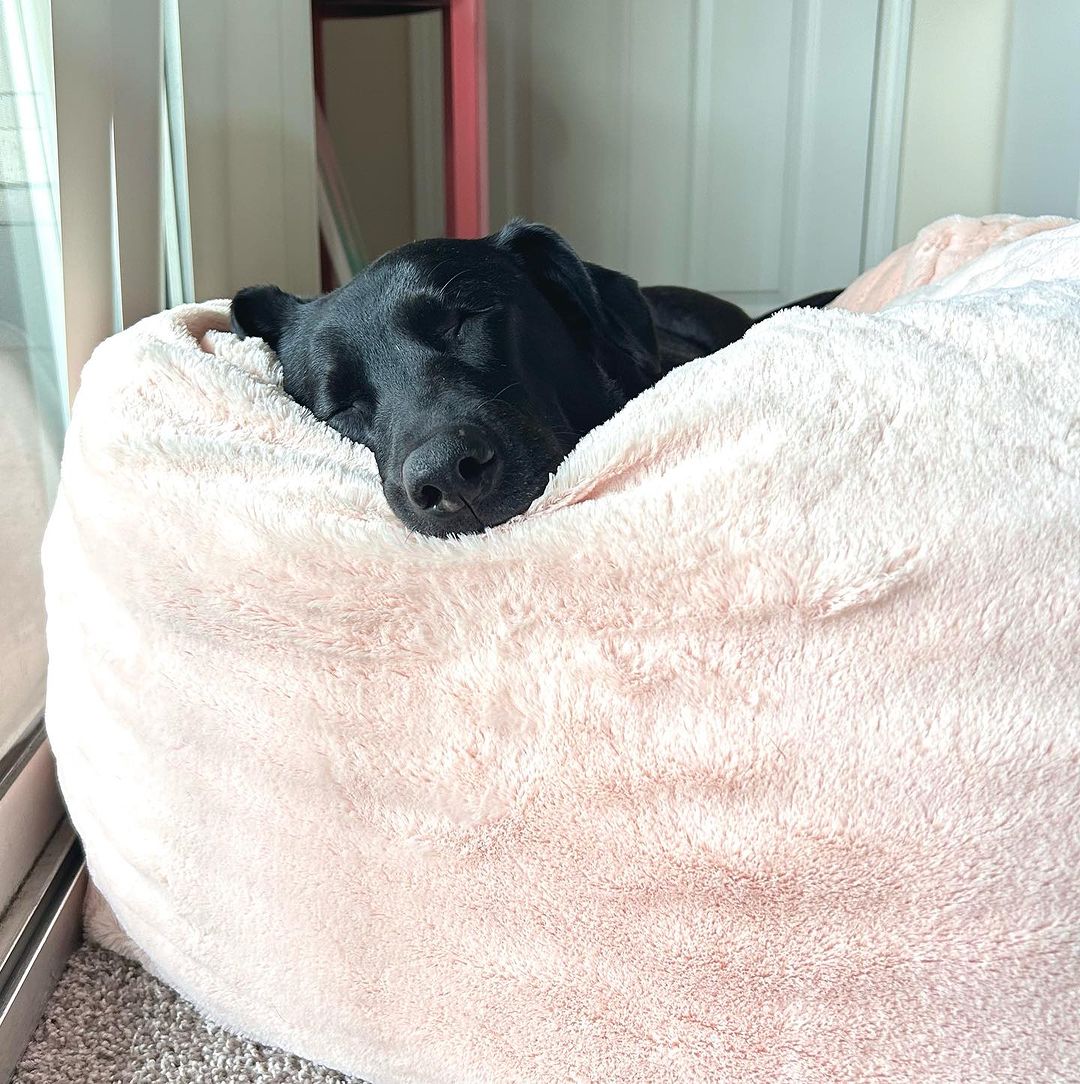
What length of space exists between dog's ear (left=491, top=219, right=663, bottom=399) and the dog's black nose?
45 cm

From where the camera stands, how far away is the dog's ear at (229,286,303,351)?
4.19 ft

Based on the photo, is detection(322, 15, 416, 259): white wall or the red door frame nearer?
the red door frame

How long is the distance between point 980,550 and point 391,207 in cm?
379

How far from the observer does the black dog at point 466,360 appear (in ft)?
2.91

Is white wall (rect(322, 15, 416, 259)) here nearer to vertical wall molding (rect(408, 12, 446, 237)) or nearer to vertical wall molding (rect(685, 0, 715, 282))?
vertical wall molding (rect(408, 12, 446, 237))

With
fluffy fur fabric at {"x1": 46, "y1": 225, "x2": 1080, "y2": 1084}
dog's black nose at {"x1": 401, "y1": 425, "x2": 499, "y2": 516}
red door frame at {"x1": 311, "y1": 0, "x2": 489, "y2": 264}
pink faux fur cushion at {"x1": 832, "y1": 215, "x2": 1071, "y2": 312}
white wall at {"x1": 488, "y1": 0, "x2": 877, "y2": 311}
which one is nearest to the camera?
fluffy fur fabric at {"x1": 46, "y1": 225, "x2": 1080, "y2": 1084}

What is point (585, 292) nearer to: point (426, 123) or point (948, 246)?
point (948, 246)

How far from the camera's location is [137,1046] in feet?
3.19

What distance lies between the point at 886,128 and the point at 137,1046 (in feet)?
13.1

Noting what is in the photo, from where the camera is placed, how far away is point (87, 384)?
1045 mm

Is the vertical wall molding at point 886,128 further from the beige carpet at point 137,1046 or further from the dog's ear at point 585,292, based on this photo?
the beige carpet at point 137,1046

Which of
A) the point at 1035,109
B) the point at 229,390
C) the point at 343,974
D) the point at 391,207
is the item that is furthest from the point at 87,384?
the point at 1035,109

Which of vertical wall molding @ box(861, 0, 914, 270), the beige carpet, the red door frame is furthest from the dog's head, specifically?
vertical wall molding @ box(861, 0, 914, 270)

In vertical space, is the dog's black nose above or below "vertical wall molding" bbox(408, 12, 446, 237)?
below
